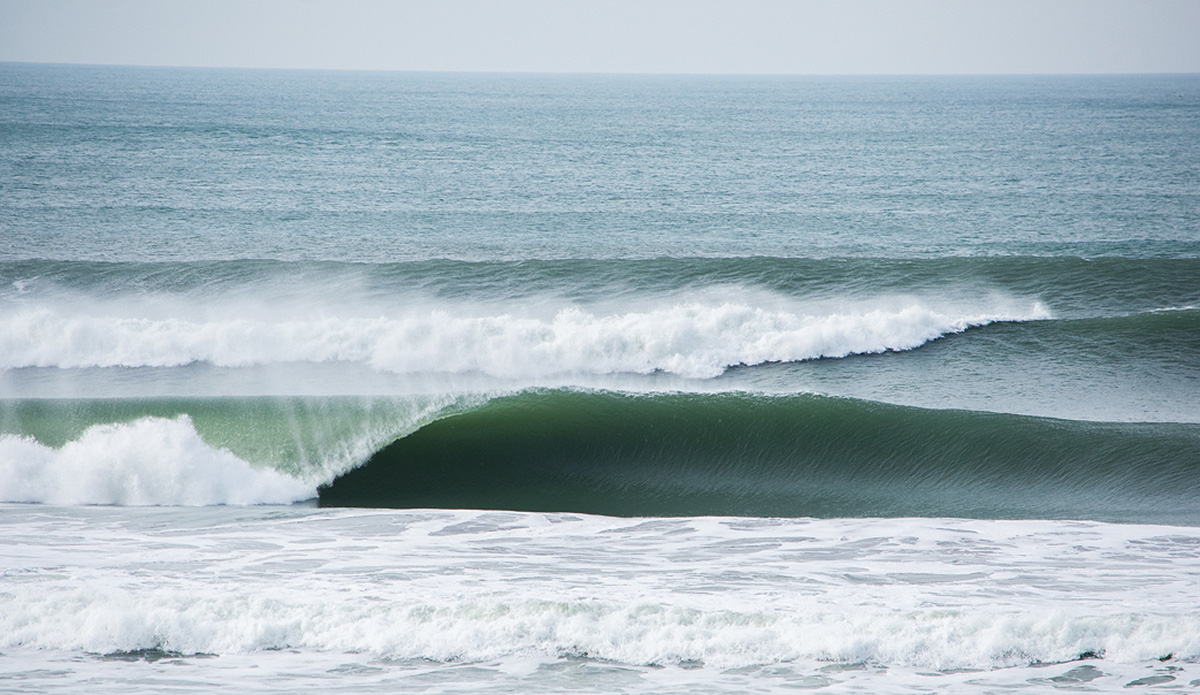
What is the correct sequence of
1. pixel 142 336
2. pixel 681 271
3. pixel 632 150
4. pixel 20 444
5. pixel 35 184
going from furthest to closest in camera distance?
pixel 632 150
pixel 35 184
pixel 681 271
pixel 142 336
pixel 20 444

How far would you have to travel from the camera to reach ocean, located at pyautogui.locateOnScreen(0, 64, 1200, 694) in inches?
205

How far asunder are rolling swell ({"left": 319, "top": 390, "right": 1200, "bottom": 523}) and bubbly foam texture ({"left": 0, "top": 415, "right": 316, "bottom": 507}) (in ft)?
2.40

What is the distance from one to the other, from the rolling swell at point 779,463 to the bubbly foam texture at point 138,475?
73 cm

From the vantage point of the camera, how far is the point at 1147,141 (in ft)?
130

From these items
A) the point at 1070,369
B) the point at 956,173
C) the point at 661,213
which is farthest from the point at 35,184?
the point at 956,173

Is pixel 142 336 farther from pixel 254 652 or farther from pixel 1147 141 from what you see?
pixel 1147 141

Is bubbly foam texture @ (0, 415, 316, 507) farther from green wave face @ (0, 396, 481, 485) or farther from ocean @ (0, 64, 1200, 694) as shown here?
green wave face @ (0, 396, 481, 485)

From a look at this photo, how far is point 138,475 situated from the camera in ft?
26.1

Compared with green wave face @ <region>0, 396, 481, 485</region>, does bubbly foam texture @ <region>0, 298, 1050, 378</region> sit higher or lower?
higher

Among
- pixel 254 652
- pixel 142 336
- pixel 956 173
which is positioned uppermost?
pixel 956 173

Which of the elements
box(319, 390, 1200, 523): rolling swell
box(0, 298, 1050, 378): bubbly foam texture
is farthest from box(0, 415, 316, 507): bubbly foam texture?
box(0, 298, 1050, 378): bubbly foam texture

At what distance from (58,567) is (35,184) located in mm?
21976

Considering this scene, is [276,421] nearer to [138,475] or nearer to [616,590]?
[138,475]

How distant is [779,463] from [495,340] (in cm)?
456
